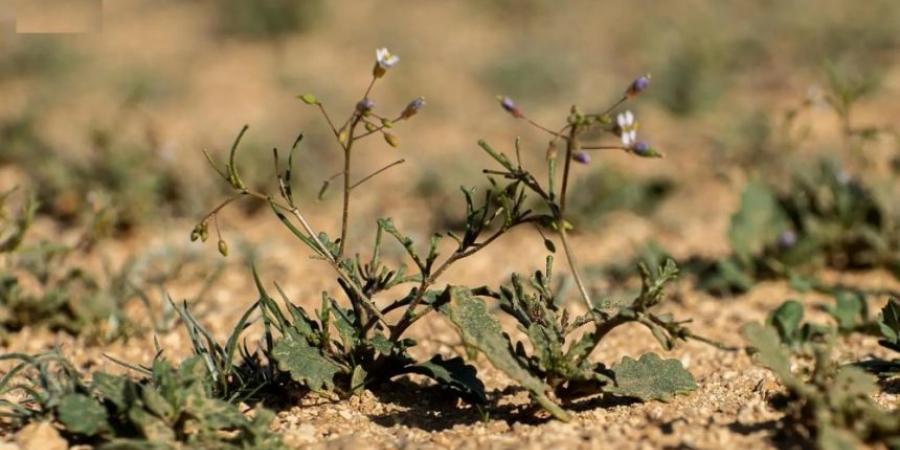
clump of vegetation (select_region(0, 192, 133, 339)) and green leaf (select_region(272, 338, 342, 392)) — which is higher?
clump of vegetation (select_region(0, 192, 133, 339))

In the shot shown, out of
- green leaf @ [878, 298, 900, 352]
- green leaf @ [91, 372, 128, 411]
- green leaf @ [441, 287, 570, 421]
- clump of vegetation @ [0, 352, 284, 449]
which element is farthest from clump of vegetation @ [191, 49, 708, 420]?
green leaf @ [878, 298, 900, 352]

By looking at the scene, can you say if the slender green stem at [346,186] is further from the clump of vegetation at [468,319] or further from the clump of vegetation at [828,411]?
the clump of vegetation at [828,411]

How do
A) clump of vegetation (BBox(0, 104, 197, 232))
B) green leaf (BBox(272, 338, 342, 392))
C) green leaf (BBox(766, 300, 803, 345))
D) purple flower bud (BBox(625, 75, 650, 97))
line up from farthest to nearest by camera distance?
clump of vegetation (BBox(0, 104, 197, 232)), green leaf (BBox(766, 300, 803, 345)), green leaf (BBox(272, 338, 342, 392)), purple flower bud (BBox(625, 75, 650, 97))

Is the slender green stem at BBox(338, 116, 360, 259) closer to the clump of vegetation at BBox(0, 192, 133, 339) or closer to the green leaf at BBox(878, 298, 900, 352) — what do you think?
the clump of vegetation at BBox(0, 192, 133, 339)

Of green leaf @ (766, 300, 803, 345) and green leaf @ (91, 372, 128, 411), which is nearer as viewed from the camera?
green leaf @ (91, 372, 128, 411)

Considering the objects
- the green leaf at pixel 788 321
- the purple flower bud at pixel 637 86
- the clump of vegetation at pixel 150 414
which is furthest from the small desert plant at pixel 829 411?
the clump of vegetation at pixel 150 414

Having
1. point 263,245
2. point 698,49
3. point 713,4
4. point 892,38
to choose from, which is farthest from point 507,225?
point 713,4

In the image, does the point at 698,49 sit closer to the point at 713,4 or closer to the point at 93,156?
the point at 713,4

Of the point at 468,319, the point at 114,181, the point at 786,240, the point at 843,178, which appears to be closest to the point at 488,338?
the point at 468,319
